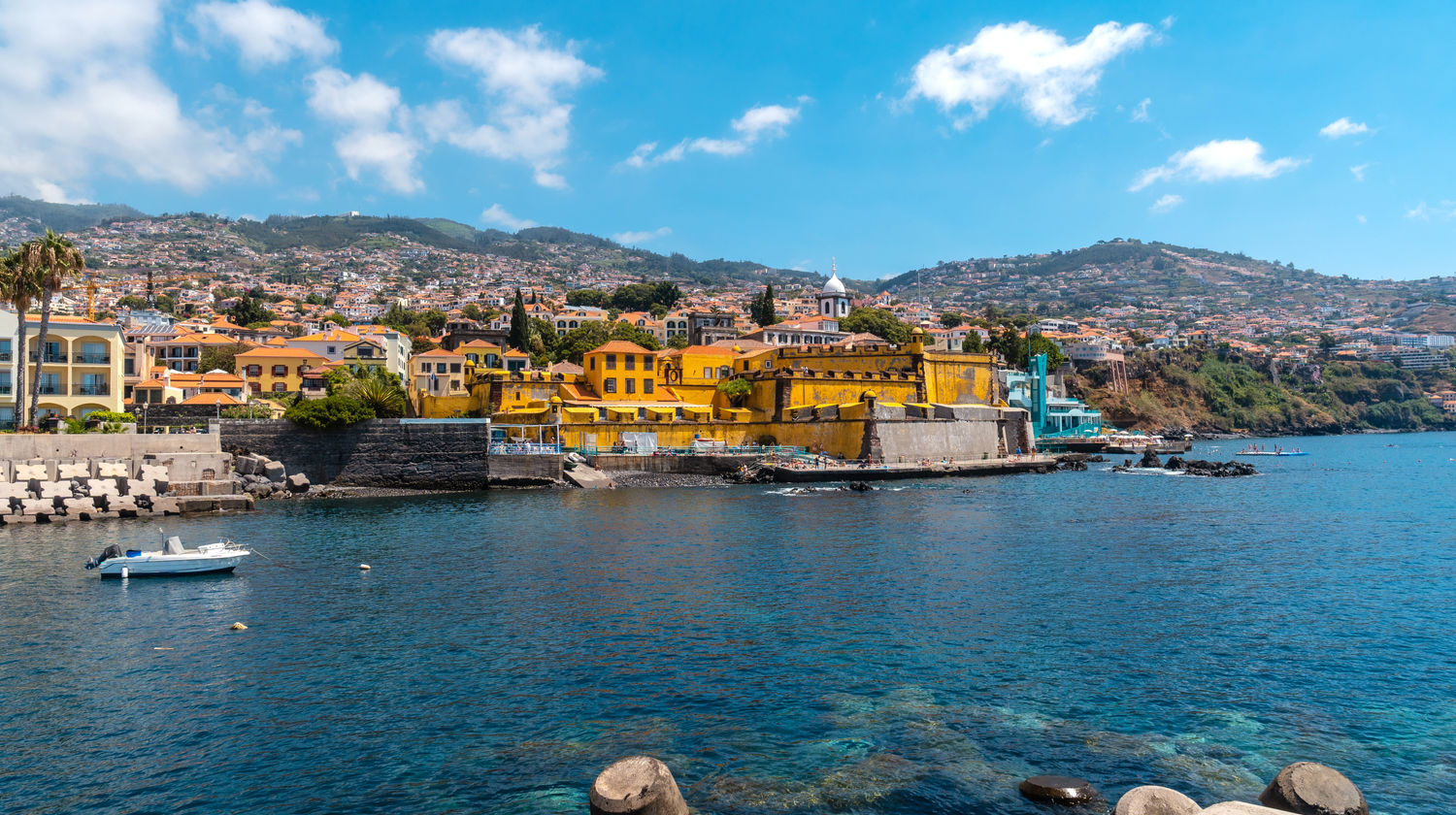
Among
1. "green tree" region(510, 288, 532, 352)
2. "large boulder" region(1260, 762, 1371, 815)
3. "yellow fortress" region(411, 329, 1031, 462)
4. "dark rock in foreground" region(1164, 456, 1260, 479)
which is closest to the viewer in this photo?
"large boulder" region(1260, 762, 1371, 815)

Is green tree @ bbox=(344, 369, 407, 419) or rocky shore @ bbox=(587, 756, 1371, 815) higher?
green tree @ bbox=(344, 369, 407, 419)

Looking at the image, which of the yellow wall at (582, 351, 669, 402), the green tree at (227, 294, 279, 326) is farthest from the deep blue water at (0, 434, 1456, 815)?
the green tree at (227, 294, 279, 326)

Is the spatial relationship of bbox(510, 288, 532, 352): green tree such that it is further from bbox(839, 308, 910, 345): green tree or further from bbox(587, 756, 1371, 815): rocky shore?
bbox(587, 756, 1371, 815): rocky shore

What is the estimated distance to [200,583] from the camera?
1970 centimetres

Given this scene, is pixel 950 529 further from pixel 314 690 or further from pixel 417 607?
pixel 314 690

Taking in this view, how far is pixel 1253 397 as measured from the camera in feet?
374

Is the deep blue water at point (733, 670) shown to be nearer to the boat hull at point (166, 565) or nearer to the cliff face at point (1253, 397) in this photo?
the boat hull at point (166, 565)

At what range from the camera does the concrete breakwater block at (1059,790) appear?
8602 mm

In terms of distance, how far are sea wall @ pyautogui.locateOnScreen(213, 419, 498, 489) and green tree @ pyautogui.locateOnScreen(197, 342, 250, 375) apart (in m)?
25.6

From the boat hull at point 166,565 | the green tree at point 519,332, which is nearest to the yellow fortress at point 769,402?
the green tree at point 519,332

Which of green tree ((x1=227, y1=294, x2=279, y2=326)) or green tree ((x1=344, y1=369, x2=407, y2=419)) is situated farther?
green tree ((x1=227, y1=294, x2=279, y2=326))

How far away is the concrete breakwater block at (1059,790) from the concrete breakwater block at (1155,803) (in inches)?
42.1

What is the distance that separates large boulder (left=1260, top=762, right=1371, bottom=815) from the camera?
25.2ft

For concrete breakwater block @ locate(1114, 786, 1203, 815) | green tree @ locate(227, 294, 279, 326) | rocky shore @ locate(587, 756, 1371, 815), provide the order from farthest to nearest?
1. green tree @ locate(227, 294, 279, 326)
2. rocky shore @ locate(587, 756, 1371, 815)
3. concrete breakwater block @ locate(1114, 786, 1203, 815)
